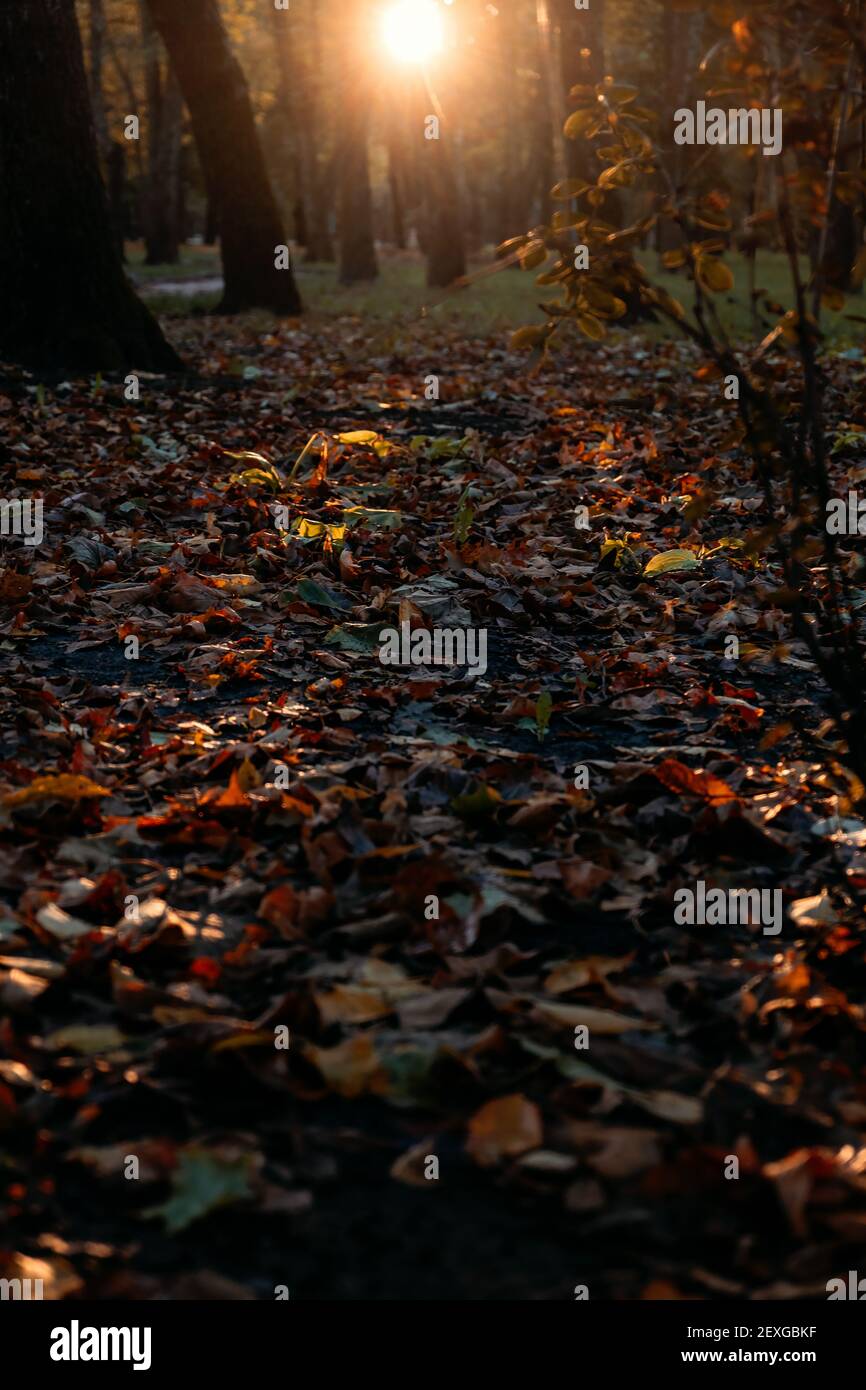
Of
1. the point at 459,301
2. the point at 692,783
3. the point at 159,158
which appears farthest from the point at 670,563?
the point at 159,158

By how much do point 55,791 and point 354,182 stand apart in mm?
22044

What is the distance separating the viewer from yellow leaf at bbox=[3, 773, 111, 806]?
3221 millimetres

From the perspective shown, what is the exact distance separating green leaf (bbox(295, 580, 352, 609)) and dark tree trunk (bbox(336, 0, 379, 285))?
19777mm

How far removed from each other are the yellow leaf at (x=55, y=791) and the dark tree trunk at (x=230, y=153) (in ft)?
45.5

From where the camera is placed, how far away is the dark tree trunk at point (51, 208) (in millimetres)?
9422

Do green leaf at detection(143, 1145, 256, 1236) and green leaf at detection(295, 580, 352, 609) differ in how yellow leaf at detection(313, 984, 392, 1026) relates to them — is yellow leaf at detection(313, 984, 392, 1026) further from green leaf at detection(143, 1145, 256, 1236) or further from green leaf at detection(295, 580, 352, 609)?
green leaf at detection(295, 580, 352, 609)

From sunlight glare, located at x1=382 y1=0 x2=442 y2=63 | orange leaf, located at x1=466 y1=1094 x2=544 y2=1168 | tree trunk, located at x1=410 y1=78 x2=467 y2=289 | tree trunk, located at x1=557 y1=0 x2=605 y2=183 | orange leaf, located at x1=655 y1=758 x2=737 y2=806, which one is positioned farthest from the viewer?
sunlight glare, located at x1=382 y1=0 x2=442 y2=63

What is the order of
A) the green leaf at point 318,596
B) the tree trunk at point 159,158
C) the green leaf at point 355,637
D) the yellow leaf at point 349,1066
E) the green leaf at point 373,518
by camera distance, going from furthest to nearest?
the tree trunk at point 159,158, the green leaf at point 373,518, the green leaf at point 318,596, the green leaf at point 355,637, the yellow leaf at point 349,1066

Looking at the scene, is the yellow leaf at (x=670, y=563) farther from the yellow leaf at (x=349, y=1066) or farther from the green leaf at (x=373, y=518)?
the yellow leaf at (x=349, y=1066)

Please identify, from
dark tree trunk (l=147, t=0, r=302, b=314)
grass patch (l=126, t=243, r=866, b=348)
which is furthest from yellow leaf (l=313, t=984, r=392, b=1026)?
dark tree trunk (l=147, t=0, r=302, b=314)

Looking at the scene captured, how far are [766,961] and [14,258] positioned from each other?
8653 millimetres

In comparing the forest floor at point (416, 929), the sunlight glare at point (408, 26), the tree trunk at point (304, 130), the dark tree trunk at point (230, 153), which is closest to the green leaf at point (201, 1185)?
the forest floor at point (416, 929)

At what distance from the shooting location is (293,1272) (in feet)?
6.48
